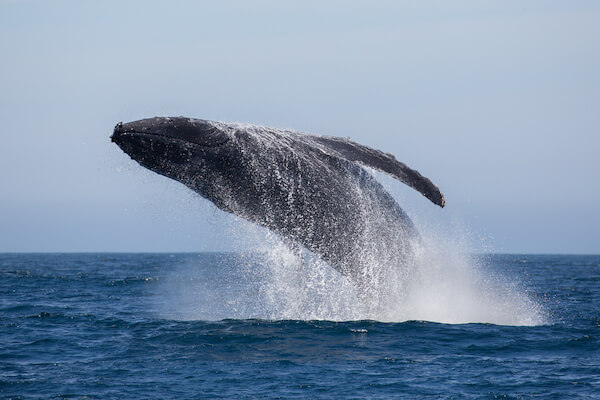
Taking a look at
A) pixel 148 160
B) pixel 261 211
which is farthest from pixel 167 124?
pixel 261 211

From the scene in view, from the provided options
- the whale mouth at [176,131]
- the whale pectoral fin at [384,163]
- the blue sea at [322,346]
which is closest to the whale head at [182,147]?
the whale mouth at [176,131]

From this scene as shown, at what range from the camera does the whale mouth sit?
463 inches

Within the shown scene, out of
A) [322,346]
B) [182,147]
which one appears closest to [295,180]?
[182,147]

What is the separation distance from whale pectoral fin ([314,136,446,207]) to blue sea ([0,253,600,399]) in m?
2.85

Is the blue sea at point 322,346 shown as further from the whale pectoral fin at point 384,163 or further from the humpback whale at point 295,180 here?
the whale pectoral fin at point 384,163

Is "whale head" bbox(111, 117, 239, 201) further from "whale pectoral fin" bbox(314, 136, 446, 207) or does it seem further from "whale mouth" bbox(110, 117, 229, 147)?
"whale pectoral fin" bbox(314, 136, 446, 207)

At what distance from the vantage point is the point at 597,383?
1138 centimetres

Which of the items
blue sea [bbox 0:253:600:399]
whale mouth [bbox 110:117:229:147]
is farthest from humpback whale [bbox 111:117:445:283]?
blue sea [bbox 0:253:600:399]

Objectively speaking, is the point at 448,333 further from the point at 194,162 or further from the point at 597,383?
the point at 194,162

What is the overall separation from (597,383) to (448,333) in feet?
13.6

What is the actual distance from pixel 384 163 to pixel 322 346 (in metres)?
3.68

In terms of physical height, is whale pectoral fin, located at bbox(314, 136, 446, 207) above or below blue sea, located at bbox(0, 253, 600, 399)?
above

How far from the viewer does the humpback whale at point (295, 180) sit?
40.4 feet

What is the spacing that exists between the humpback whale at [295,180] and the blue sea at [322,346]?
4.16ft
